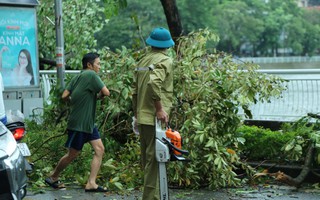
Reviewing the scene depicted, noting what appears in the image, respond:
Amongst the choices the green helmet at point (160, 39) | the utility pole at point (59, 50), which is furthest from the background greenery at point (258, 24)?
the green helmet at point (160, 39)

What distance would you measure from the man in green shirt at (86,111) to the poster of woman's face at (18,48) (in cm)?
450

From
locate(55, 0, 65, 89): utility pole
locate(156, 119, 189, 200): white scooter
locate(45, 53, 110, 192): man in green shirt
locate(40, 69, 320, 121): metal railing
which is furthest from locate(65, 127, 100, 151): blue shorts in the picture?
locate(40, 69, 320, 121): metal railing

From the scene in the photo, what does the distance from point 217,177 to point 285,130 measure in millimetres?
2349

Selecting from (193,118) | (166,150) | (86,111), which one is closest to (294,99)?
(193,118)

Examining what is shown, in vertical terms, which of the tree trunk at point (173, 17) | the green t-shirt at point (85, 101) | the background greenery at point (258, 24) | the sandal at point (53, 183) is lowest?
the sandal at point (53, 183)

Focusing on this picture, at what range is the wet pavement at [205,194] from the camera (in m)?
8.73

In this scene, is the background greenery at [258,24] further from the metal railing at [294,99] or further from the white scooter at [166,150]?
the white scooter at [166,150]

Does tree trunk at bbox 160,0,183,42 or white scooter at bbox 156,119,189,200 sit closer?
white scooter at bbox 156,119,189,200

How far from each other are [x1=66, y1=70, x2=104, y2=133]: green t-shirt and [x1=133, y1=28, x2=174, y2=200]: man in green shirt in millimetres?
1237

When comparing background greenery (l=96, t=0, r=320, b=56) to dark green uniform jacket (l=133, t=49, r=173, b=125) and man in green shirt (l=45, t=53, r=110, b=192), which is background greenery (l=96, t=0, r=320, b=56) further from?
dark green uniform jacket (l=133, t=49, r=173, b=125)

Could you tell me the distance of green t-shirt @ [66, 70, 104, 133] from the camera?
871 centimetres

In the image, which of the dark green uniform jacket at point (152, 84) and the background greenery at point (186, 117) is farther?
the background greenery at point (186, 117)

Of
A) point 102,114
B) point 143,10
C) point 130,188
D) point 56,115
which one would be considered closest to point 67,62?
point 56,115

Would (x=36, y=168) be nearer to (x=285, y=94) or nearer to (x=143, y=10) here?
(x=285, y=94)
